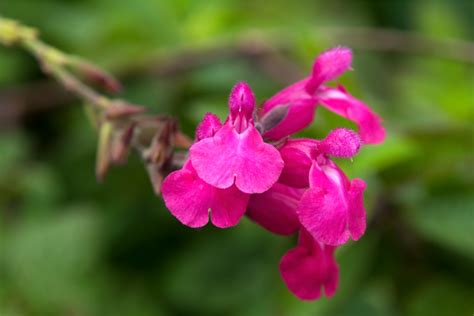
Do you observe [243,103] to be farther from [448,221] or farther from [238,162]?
[448,221]

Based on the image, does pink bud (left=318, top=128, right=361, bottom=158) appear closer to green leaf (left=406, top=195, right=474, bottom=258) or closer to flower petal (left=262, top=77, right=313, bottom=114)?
flower petal (left=262, top=77, right=313, bottom=114)

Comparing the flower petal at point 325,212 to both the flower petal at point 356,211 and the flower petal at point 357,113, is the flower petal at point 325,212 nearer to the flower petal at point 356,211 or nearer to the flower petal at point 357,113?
the flower petal at point 356,211

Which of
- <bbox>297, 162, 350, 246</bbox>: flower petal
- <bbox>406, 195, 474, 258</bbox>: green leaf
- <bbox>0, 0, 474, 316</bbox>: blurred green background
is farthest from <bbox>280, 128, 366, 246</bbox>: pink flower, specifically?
<bbox>406, 195, 474, 258</bbox>: green leaf

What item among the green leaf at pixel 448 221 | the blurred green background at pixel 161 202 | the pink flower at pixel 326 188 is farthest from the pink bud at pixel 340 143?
the green leaf at pixel 448 221

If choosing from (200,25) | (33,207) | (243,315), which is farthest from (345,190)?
(200,25)

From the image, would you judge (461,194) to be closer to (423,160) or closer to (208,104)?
(423,160)

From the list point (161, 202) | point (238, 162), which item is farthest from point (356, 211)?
point (161, 202)

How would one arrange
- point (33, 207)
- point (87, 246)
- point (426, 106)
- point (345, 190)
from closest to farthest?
point (345, 190) → point (87, 246) → point (33, 207) → point (426, 106)
